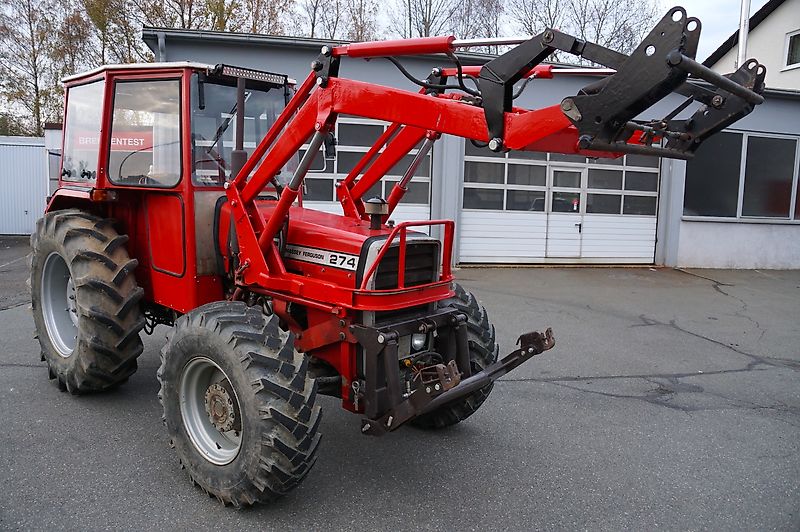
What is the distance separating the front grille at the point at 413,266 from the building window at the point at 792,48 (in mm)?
22969

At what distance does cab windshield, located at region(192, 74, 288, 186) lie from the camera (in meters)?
4.14

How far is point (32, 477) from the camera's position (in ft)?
12.0

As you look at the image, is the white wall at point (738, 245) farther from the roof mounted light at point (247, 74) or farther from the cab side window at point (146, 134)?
the cab side window at point (146, 134)

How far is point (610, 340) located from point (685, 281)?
552 centimetres

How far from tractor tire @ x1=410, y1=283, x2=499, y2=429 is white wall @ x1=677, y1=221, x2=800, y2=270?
36.0ft

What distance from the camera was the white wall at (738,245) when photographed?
45.4ft

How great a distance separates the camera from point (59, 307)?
5.27 metres

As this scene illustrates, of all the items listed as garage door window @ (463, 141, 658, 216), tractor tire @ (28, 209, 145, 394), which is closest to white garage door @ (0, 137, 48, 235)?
garage door window @ (463, 141, 658, 216)

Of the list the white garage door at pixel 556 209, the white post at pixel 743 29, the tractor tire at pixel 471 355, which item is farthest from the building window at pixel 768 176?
the tractor tire at pixel 471 355

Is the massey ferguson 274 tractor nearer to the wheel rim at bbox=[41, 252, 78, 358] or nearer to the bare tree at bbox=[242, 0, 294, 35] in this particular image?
the wheel rim at bbox=[41, 252, 78, 358]

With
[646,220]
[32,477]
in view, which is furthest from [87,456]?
[646,220]

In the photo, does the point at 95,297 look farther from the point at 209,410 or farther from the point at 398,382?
the point at 398,382

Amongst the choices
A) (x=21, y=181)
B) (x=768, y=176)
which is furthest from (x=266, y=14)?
(x=768, y=176)

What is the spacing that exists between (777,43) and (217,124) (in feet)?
80.2
